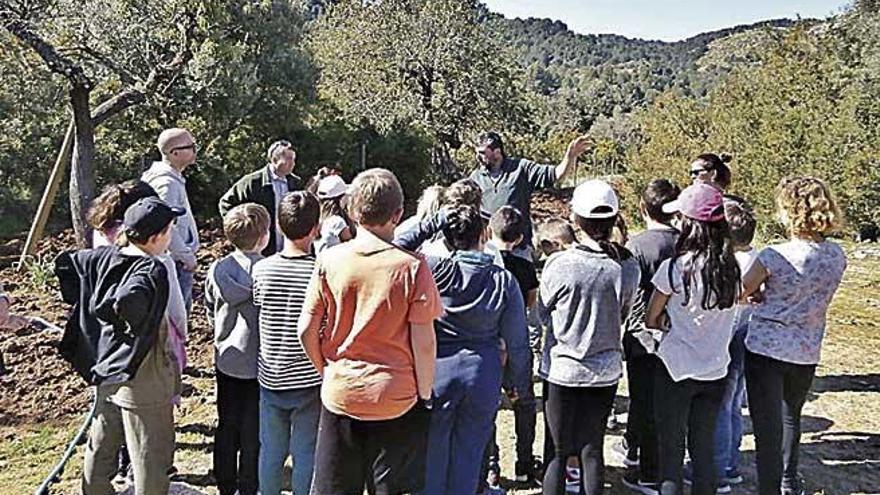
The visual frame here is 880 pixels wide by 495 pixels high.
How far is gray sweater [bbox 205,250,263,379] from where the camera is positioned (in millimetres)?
3248

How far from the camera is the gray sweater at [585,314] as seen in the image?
3018 millimetres

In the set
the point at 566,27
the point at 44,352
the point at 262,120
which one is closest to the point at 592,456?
the point at 44,352

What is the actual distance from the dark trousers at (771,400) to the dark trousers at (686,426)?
11.8 inches

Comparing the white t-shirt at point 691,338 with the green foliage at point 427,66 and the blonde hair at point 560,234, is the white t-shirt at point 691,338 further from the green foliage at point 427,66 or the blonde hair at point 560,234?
the green foliage at point 427,66

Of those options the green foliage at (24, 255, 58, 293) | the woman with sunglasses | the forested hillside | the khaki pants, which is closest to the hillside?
the forested hillside

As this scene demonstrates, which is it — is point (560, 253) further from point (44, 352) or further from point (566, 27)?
point (566, 27)

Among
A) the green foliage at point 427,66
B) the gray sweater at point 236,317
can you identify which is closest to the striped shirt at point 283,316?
the gray sweater at point 236,317

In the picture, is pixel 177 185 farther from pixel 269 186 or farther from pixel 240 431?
pixel 240 431

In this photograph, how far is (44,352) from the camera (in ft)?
18.7

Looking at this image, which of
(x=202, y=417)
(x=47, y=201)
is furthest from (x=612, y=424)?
(x=47, y=201)

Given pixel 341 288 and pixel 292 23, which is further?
pixel 292 23

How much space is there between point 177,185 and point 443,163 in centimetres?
1506

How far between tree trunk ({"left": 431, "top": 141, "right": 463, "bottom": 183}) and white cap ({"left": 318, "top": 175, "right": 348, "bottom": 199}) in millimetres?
13570

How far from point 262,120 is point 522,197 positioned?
8983mm
